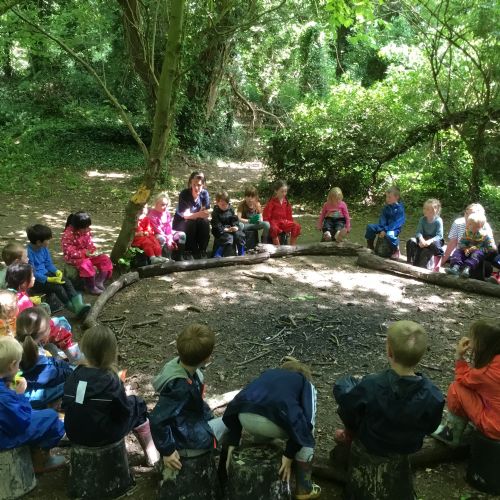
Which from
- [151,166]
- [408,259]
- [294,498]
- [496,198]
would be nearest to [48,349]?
[294,498]

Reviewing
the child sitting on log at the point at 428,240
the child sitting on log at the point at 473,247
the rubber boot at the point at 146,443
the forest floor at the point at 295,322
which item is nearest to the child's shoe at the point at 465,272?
the child sitting on log at the point at 473,247

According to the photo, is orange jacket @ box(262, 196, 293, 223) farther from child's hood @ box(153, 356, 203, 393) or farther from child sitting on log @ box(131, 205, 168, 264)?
child's hood @ box(153, 356, 203, 393)

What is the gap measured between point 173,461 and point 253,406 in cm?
49

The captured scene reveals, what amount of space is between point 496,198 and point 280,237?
5.78 meters

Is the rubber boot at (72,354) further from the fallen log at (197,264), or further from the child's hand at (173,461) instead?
the fallen log at (197,264)

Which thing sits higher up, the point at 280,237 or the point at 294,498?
the point at 280,237

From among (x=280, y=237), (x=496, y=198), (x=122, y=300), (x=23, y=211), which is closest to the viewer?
(x=122, y=300)

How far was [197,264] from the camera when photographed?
23.2 feet

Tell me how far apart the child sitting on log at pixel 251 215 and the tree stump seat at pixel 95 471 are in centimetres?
542

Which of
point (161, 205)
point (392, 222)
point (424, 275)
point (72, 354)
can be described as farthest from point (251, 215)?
point (72, 354)

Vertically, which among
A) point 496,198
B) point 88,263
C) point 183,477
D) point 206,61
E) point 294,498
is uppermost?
point 206,61

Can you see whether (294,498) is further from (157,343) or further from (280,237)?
(280,237)

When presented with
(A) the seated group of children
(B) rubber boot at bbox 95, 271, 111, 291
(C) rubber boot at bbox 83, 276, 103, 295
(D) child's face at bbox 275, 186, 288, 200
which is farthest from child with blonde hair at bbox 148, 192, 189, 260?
(A) the seated group of children

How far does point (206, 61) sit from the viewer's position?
48.6 feet
